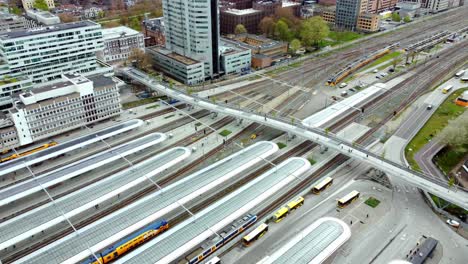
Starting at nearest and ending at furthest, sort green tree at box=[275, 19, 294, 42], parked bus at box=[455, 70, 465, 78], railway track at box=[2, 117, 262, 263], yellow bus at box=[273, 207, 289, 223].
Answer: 1. railway track at box=[2, 117, 262, 263]
2. yellow bus at box=[273, 207, 289, 223]
3. parked bus at box=[455, 70, 465, 78]
4. green tree at box=[275, 19, 294, 42]

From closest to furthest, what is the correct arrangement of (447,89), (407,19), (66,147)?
1. (66,147)
2. (447,89)
3. (407,19)

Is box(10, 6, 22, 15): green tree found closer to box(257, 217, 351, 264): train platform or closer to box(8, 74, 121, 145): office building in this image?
box(8, 74, 121, 145): office building

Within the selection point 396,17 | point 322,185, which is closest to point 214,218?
point 322,185

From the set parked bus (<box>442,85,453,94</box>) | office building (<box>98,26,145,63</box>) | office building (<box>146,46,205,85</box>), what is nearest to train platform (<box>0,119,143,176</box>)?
office building (<box>146,46,205,85</box>)

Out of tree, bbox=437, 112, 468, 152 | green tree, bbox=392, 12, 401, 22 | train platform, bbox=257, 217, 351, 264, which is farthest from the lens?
green tree, bbox=392, 12, 401, 22

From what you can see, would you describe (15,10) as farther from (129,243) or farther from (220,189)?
(129,243)

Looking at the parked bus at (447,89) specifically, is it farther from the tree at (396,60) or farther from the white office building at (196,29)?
the white office building at (196,29)

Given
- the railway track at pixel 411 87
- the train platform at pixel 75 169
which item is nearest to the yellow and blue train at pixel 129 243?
the train platform at pixel 75 169
